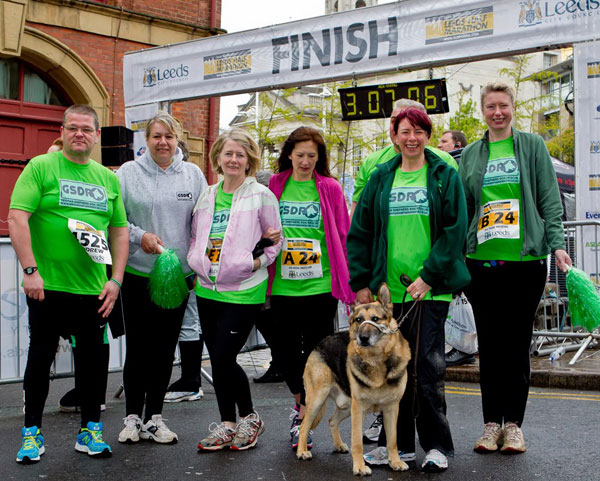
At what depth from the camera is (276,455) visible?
15.2 ft

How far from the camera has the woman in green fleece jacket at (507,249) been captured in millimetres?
4590

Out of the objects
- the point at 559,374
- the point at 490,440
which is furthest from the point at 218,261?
the point at 559,374

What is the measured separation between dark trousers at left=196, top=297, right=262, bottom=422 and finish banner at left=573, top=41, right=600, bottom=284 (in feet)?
17.0

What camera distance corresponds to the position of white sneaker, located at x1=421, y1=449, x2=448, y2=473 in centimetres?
418

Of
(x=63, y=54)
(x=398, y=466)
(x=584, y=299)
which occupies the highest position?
(x=63, y=54)

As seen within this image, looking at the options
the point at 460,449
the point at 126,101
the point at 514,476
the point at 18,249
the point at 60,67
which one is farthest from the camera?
the point at 60,67

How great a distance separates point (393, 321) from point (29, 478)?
216 centimetres

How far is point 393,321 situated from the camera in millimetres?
4172

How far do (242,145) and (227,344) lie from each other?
1.29 meters

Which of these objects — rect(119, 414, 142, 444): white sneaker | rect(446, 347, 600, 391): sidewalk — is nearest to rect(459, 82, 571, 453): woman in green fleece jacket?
rect(119, 414, 142, 444): white sneaker

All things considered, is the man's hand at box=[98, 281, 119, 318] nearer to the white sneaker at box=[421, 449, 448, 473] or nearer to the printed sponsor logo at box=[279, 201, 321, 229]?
the printed sponsor logo at box=[279, 201, 321, 229]

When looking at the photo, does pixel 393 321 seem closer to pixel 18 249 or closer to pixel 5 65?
pixel 18 249

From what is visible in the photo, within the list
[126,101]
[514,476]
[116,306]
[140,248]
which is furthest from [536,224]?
[126,101]

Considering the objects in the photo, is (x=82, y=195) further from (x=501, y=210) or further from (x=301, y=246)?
(x=501, y=210)
